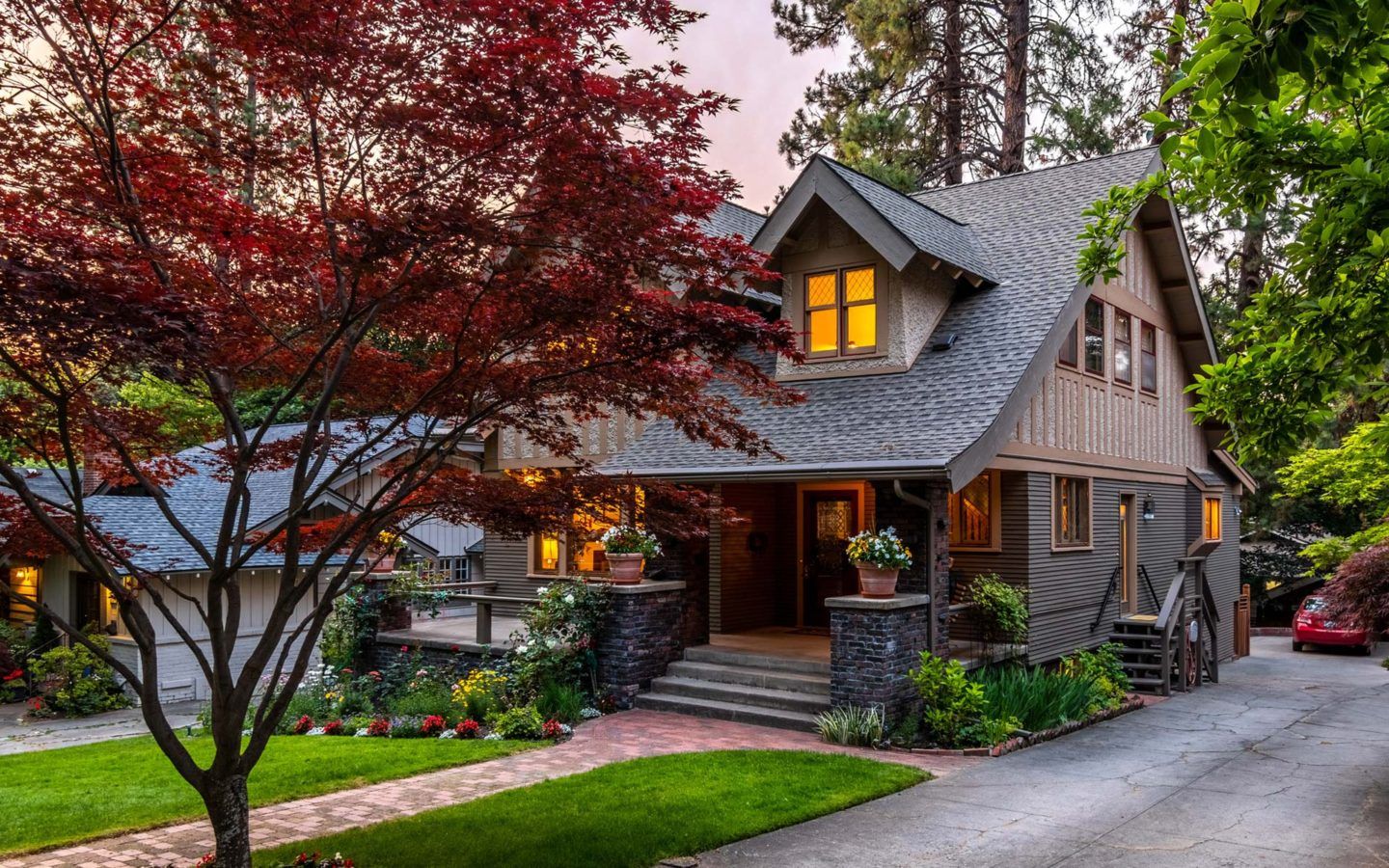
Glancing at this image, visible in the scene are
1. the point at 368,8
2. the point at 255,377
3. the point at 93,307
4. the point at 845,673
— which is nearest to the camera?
the point at 93,307

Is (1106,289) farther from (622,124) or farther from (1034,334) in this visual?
(622,124)

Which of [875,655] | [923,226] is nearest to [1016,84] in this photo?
[923,226]

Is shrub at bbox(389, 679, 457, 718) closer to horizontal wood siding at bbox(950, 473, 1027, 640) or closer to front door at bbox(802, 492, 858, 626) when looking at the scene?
front door at bbox(802, 492, 858, 626)

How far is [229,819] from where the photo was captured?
238 inches

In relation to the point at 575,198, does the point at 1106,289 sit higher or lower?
higher

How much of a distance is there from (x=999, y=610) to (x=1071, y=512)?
2939 mm

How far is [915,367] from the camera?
13461 mm

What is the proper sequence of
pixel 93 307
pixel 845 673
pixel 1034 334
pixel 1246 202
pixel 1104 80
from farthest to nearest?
pixel 1104 80 < pixel 1034 334 < pixel 845 673 < pixel 1246 202 < pixel 93 307

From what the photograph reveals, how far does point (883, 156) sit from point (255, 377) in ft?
68.0

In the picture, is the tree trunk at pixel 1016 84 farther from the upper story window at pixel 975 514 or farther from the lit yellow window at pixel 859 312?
the upper story window at pixel 975 514

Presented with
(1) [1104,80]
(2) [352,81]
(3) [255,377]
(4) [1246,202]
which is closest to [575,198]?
(2) [352,81]

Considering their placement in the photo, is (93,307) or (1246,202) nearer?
(93,307)

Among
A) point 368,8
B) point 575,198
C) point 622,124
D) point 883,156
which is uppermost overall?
point 883,156

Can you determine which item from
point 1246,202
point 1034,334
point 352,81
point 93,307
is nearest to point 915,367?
point 1034,334
